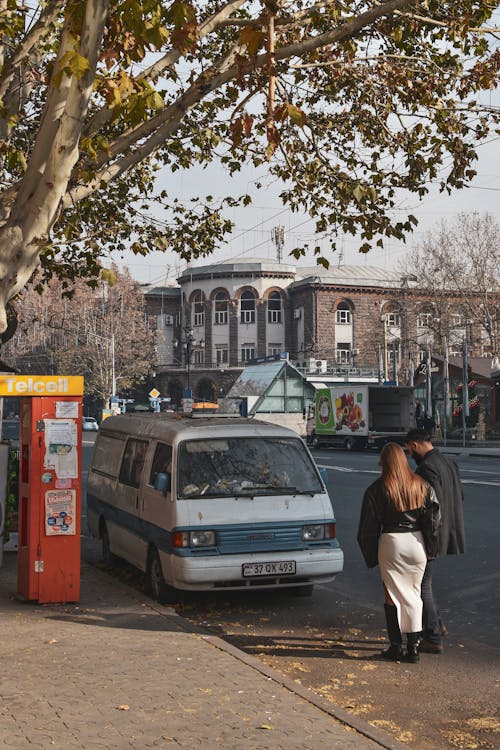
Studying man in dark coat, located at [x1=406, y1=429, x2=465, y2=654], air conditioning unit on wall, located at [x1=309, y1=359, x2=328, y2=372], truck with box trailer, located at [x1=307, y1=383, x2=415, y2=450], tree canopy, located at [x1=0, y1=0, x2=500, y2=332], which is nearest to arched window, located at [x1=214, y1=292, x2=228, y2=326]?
air conditioning unit on wall, located at [x1=309, y1=359, x2=328, y2=372]

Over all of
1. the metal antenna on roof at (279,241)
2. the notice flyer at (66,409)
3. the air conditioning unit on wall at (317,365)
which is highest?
the metal antenna on roof at (279,241)

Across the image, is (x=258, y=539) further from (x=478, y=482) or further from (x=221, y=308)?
(x=221, y=308)

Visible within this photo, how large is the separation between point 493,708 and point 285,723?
162 centimetres

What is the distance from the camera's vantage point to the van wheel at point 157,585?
9.51 m

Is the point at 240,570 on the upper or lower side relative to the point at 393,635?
upper

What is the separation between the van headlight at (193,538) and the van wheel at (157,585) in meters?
0.61

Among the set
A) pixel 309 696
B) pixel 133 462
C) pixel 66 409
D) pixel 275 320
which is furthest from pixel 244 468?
pixel 275 320

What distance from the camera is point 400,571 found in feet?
23.5

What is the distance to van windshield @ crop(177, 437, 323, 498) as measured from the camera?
31.4 feet

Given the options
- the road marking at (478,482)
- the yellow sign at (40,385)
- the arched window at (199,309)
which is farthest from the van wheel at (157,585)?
the arched window at (199,309)

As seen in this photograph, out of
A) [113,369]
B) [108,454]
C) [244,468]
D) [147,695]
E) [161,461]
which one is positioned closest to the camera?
[147,695]

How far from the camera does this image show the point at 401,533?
716cm

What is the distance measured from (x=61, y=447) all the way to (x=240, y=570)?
2.10 m

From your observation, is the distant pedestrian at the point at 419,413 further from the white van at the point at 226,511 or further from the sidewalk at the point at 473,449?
the white van at the point at 226,511
